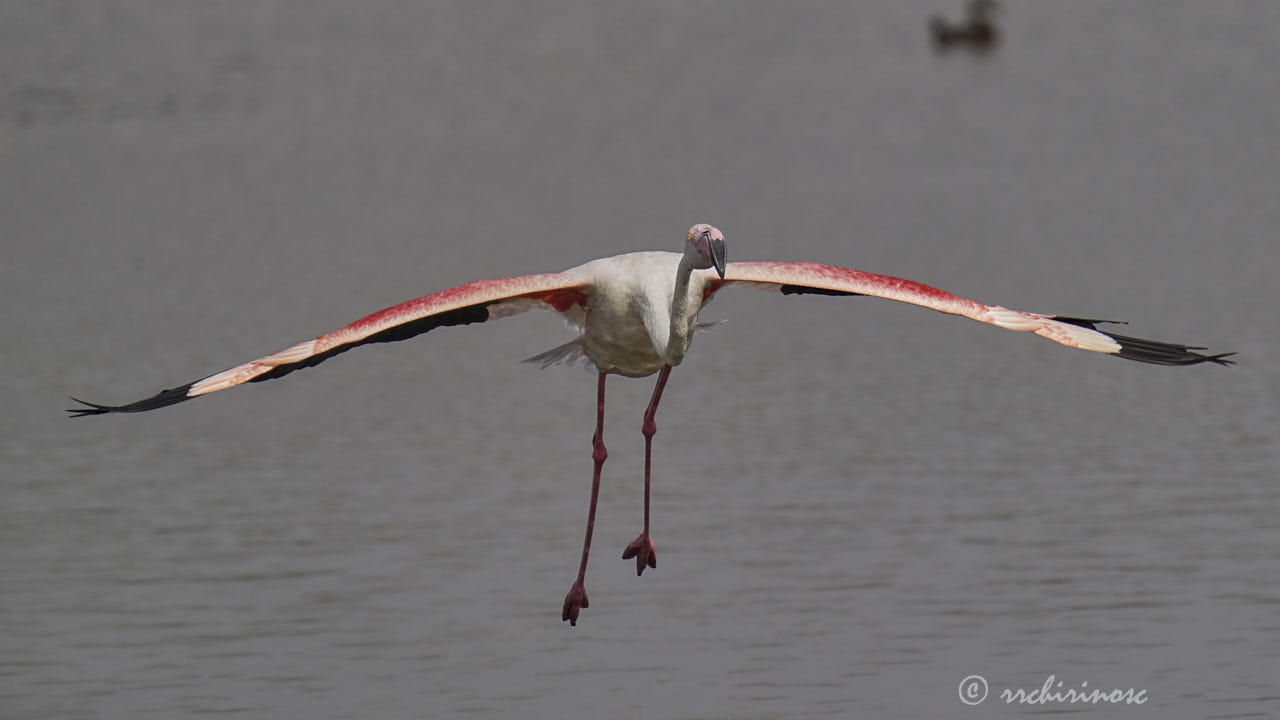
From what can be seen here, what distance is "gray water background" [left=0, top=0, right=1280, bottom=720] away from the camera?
1320cm

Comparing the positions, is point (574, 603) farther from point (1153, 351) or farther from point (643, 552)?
point (1153, 351)

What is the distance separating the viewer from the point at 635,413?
20625 millimetres

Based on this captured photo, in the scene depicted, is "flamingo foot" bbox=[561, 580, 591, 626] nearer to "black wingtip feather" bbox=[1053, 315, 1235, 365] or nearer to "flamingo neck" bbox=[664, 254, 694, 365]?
"flamingo neck" bbox=[664, 254, 694, 365]

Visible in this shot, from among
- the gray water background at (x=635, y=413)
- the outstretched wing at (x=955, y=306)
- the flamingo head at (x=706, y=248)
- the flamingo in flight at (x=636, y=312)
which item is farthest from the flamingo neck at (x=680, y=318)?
the gray water background at (x=635, y=413)

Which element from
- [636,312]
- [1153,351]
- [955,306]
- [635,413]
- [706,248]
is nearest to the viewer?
[1153,351]

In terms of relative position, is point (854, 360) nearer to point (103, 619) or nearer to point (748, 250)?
point (748, 250)

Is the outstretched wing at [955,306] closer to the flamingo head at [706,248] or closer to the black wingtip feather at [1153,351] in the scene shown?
the black wingtip feather at [1153,351]

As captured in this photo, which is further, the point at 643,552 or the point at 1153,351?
the point at 643,552

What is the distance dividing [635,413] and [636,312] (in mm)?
8180

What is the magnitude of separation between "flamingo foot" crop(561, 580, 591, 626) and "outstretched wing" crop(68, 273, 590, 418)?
6.21 feet

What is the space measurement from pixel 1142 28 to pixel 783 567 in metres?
43.5

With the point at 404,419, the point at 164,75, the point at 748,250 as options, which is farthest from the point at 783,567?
the point at 164,75

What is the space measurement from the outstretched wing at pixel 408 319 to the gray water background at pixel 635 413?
7.90ft

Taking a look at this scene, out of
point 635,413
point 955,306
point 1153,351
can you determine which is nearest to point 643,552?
point 955,306
